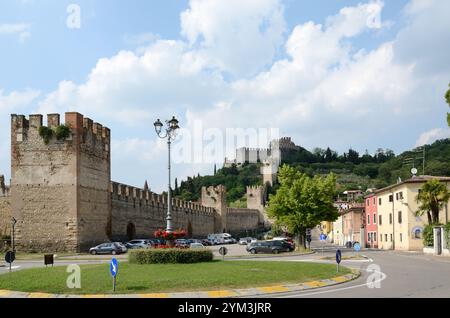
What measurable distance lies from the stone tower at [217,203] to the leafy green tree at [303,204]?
5422cm

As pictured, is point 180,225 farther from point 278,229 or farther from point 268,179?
point 268,179

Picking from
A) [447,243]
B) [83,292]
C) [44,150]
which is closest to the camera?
[83,292]

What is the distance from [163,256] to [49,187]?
84.6 ft

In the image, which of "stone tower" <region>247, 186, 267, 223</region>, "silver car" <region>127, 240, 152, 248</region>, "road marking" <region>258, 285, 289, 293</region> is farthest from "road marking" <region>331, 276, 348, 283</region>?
"stone tower" <region>247, 186, 267, 223</region>

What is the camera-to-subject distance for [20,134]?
48.3 meters

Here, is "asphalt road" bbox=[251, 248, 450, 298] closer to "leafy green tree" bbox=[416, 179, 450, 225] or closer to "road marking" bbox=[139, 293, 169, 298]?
"road marking" bbox=[139, 293, 169, 298]

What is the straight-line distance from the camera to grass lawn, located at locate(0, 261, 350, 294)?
18.7 m

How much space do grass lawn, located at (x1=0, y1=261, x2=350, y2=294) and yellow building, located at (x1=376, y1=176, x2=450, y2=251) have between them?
109 feet

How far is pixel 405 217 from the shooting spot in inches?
2234

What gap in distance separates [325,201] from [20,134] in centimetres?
2920

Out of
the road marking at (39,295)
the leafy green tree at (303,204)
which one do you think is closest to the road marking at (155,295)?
the road marking at (39,295)

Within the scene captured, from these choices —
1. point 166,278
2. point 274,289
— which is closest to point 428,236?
point 274,289

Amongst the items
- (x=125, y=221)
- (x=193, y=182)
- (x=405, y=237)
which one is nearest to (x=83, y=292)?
(x=125, y=221)

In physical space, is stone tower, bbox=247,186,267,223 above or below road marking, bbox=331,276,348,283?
above
